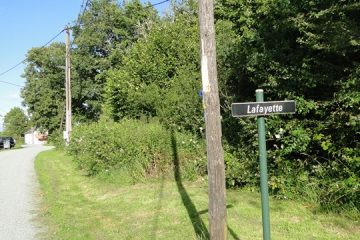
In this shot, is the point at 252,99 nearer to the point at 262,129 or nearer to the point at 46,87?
the point at 262,129

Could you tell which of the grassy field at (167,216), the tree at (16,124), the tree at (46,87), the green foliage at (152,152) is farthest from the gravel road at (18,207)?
the tree at (16,124)

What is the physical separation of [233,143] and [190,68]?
561 centimetres

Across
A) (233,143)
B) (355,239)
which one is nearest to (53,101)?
(233,143)

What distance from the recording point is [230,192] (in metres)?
9.87

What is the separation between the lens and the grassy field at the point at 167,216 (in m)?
6.88

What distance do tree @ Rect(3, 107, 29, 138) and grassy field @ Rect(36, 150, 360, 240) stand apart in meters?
108

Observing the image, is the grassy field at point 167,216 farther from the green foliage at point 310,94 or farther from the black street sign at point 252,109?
the black street sign at point 252,109

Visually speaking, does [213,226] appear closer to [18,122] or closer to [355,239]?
[355,239]

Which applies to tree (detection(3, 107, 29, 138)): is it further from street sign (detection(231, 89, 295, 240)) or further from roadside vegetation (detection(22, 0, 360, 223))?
street sign (detection(231, 89, 295, 240))

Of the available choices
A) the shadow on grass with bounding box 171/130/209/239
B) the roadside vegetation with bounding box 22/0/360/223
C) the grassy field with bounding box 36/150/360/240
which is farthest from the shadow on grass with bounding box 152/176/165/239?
the roadside vegetation with bounding box 22/0/360/223

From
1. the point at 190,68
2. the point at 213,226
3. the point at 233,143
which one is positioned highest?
the point at 190,68

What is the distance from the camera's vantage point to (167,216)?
817 cm

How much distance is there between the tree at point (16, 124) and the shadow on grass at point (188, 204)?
108 meters

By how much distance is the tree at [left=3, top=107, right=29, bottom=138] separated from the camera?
115 meters
